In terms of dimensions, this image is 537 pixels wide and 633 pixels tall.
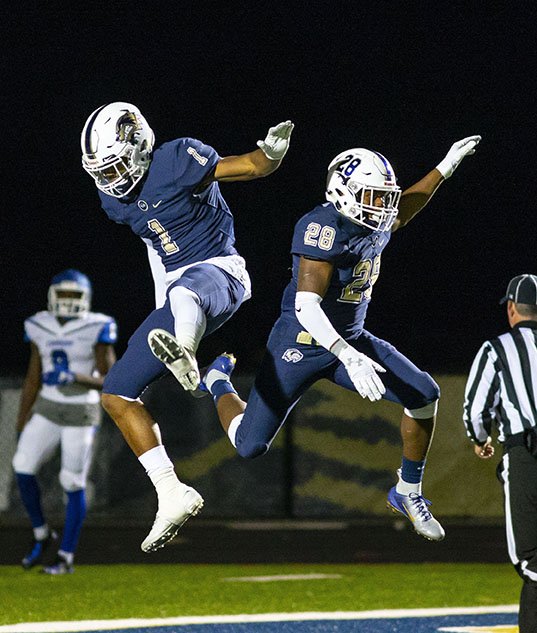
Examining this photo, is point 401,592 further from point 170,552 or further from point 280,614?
point 170,552

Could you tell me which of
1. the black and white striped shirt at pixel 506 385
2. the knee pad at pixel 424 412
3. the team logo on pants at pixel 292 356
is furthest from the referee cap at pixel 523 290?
the team logo on pants at pixel 292 356

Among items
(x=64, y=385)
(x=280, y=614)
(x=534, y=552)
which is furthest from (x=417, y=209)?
(x=64, y=385)

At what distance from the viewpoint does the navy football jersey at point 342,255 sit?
4.62 meters

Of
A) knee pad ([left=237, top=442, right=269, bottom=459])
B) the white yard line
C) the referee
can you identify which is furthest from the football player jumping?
knee pad ([left=237, top=442, right=269, bottom=459])

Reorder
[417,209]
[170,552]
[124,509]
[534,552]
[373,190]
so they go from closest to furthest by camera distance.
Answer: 1. [373,190]
2. [417,209]
3. [534,552]
4. [170,552]
5. [124,509]

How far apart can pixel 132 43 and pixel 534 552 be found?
15.9m

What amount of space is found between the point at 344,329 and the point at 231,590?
4317 mm

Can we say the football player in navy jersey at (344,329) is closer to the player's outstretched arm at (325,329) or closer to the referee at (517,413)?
the player's outstretched arm at (325,329)

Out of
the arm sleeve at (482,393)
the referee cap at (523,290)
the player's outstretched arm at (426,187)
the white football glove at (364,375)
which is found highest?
the player's outstretched arm at (426,187)

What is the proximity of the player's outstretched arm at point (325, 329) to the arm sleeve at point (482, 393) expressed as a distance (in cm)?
100

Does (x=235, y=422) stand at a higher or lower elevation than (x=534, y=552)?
higher

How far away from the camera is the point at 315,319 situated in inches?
177

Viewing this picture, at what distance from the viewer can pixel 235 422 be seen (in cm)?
512

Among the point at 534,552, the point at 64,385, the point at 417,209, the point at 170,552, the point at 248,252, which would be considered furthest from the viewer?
the point at 248,252
